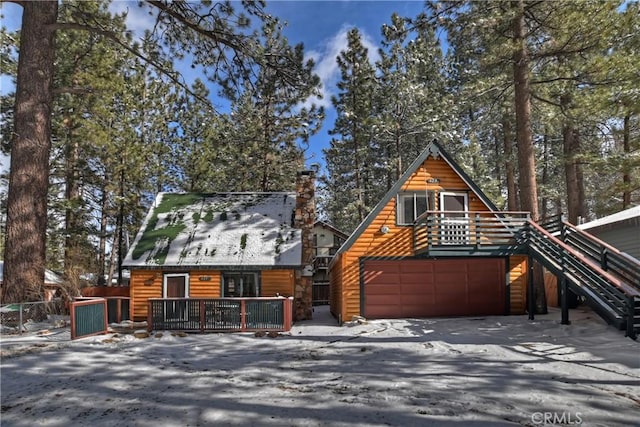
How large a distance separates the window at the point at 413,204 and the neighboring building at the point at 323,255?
10.8 m

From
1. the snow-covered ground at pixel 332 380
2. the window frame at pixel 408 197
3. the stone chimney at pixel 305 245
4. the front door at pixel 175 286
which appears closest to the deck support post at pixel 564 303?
the snow-covered ground at pixel 332 380

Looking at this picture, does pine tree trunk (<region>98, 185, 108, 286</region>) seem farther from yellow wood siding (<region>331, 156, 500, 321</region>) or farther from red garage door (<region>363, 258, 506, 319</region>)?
red garage door (<region>363, 258, 506, 319</region>)

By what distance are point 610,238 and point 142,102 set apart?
22.2 metres

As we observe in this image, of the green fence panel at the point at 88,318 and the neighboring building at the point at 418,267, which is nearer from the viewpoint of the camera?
the green fence panel at the point at 88,318

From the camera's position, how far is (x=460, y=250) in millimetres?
13086

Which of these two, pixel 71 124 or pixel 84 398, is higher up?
pixel 71 124

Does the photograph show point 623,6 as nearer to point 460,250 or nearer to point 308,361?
point 460,250

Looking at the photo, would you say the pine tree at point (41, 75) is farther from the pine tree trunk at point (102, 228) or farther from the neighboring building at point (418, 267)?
the pine tree trunk at point (102, 228)

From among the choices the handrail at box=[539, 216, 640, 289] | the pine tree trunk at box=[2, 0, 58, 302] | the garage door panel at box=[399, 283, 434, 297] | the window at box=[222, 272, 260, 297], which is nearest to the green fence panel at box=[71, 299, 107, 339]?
the pine tree trunk at box=[2, 0, 58, 302]

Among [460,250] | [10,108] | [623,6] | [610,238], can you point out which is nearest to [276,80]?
[460,250]

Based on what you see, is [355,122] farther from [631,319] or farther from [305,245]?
[631,319]

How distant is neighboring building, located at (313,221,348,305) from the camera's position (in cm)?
2791

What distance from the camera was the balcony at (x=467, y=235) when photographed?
13.0 m

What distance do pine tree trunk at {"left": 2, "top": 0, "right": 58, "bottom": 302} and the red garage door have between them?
34.2 feet
